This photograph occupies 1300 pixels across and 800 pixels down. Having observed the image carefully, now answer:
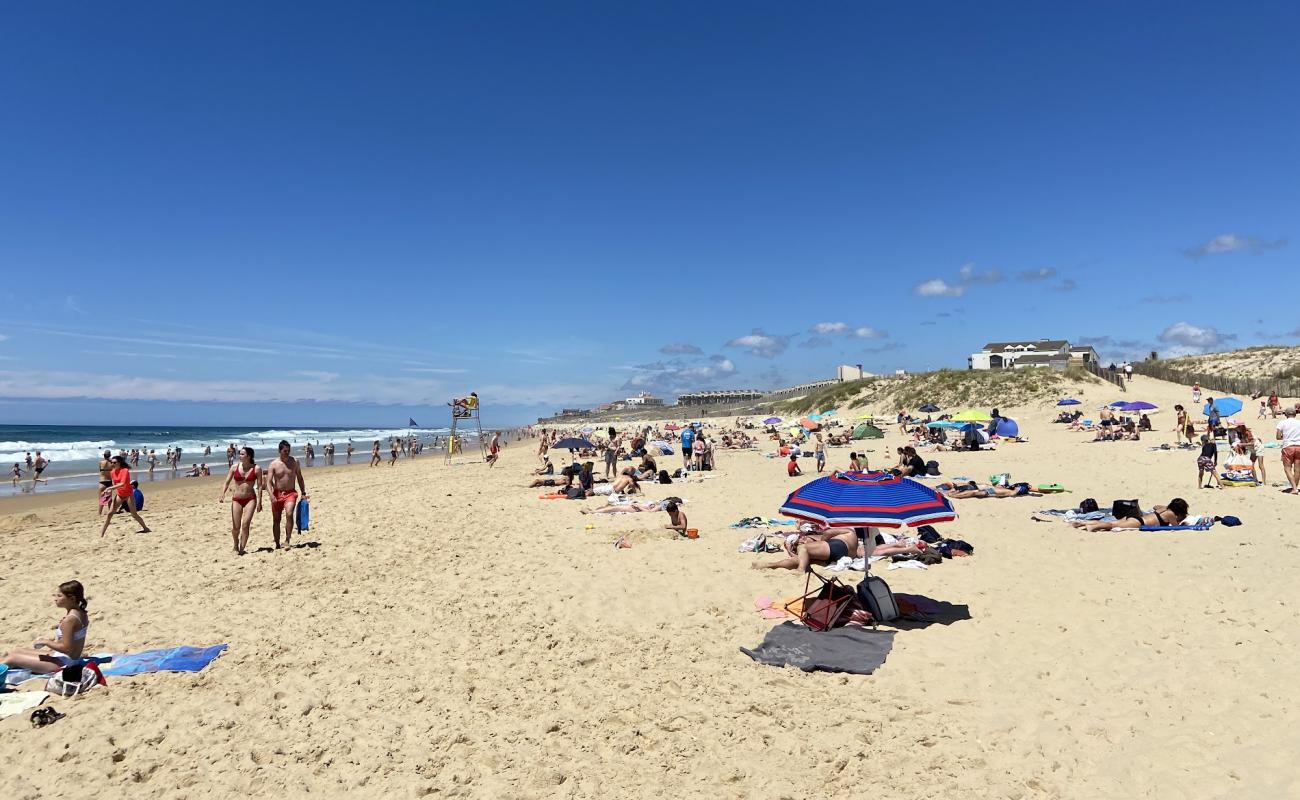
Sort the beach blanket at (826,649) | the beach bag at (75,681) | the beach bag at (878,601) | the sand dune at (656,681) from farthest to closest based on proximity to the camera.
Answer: the beach bag at (878,601) < the beach blanket at (826,649) < the beach bag at (75,681) < the sand dune at (656,681)

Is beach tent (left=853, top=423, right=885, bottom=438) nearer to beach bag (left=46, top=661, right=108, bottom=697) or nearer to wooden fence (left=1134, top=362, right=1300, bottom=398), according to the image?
wooden fence (left=1134, top=362, right=1300, bottom=398)

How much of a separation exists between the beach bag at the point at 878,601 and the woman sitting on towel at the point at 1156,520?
5.29 meters

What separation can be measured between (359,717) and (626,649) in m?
2.15

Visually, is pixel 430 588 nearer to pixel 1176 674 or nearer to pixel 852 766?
pixel 852 766

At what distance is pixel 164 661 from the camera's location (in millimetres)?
5570

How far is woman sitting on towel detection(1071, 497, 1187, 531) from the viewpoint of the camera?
947cm

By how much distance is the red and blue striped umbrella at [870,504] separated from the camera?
5.60 metres

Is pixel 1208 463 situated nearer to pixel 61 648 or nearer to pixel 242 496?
pixel 242 496

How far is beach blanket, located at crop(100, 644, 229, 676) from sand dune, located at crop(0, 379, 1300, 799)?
22 centimetres

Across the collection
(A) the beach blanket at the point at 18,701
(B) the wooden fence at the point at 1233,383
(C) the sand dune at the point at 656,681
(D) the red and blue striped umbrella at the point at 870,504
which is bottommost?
(C) the sand dune at the point at 656,681

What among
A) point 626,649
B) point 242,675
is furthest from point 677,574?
point 242,675

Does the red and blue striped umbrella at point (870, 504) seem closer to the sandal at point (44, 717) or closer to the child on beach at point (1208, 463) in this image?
the sandal at point (44, 717)

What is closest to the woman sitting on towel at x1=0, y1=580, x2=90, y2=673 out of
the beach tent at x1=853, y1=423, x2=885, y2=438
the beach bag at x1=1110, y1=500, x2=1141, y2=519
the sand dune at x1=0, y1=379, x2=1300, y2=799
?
the sand dune at x1=0, y1=379, x2=1300, y2=799

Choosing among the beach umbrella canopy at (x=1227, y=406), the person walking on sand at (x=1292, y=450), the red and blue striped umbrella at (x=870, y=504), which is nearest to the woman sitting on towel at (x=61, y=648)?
the red and blue striped umbrella at (x=870, y=504)
